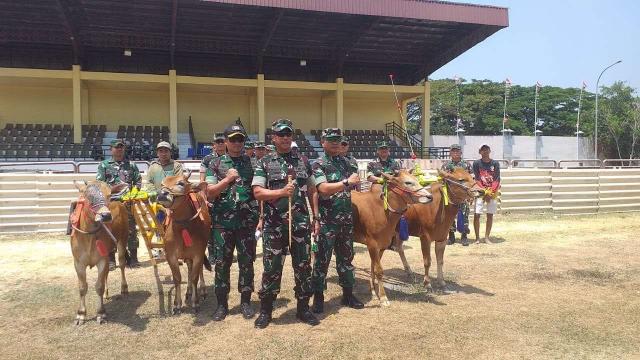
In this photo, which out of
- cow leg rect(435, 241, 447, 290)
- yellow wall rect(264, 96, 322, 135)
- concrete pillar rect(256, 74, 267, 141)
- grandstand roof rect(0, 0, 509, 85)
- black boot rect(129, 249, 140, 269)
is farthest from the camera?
yellow wall rect(264, 96, 322, 135)

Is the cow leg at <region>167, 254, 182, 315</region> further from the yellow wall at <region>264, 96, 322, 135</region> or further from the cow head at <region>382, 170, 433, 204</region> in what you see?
the yellow wall at <region>264, 96, 322, 135</region>

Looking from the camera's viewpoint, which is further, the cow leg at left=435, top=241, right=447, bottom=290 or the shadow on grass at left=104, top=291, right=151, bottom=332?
the cow leg at left=435, top=241, right=447, bottom=290

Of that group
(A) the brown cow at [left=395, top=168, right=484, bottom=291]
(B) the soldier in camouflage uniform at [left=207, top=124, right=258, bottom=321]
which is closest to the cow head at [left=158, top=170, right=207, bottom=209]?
(B) the soldier in camouflage uniform at [left=207, top=124, right=258, bottom=321]

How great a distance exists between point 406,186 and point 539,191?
1008cm

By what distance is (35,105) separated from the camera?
24328 millimetres

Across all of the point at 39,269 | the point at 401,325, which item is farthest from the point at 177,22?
the point at 401,325

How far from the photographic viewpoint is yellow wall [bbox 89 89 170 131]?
25.0 meters

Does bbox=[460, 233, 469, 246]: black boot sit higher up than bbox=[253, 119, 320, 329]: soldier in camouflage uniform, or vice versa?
bbox=[253, 119, 320, 329]: soldier in camouflage uniform

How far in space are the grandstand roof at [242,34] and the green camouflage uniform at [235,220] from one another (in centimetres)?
1608

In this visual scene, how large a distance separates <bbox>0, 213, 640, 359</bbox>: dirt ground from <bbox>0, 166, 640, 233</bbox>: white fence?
290 cm

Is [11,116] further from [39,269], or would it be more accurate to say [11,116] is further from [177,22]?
[39,269]

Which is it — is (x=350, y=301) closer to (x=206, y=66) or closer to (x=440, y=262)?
(x=440, y=262)

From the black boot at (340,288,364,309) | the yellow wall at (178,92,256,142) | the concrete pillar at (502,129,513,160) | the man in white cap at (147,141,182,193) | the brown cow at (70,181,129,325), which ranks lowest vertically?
the black boot at (340,288,364,309)

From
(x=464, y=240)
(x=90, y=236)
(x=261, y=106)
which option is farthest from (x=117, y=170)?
(x=261, y=106)
